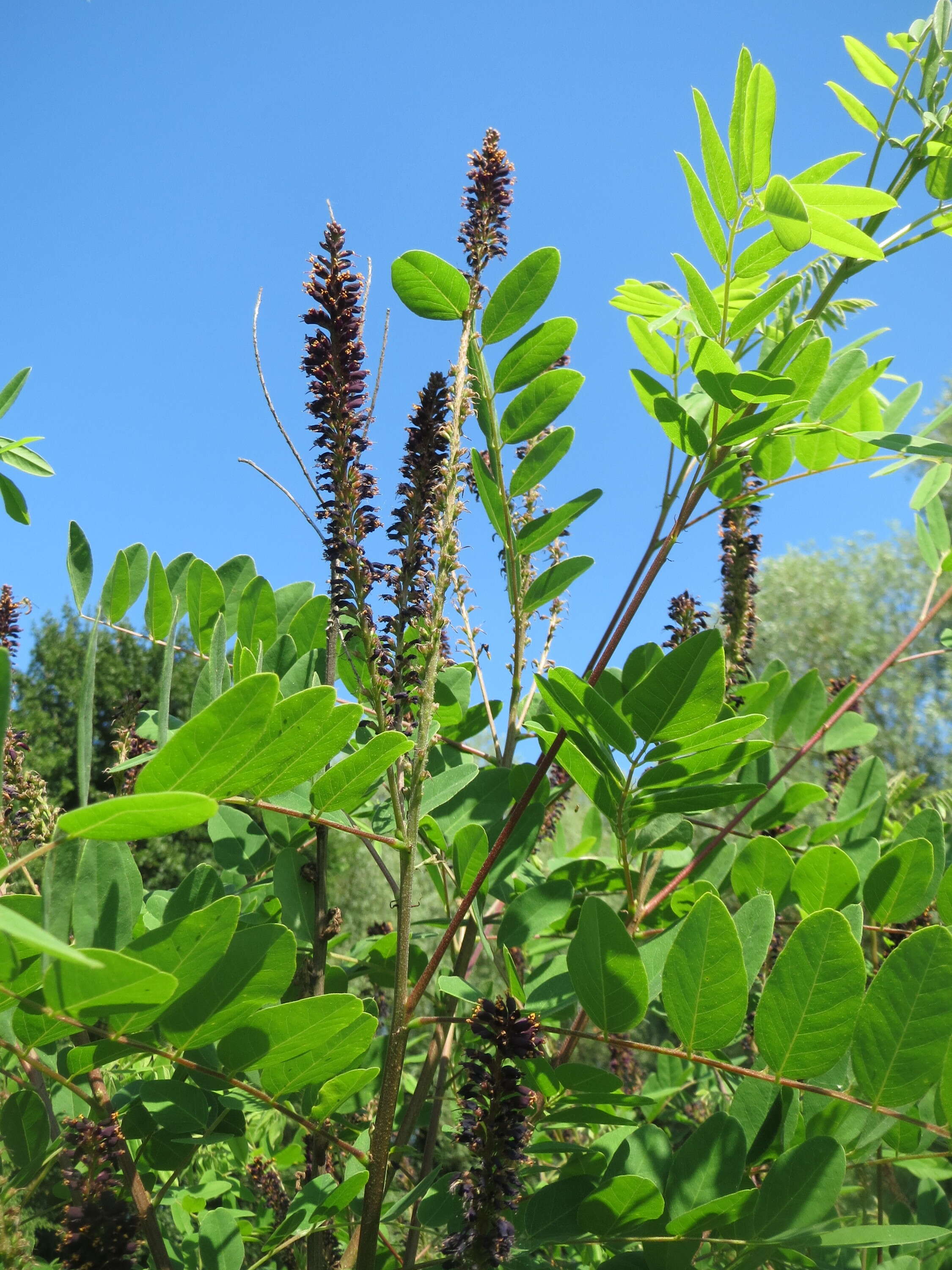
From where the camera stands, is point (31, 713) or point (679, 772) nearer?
point (679, 772)

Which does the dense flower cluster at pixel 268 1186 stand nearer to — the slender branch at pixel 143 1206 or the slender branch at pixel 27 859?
the slender branch at pixel 143 1206

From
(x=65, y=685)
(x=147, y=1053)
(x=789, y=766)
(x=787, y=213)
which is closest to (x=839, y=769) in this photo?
(x=789, y=766)

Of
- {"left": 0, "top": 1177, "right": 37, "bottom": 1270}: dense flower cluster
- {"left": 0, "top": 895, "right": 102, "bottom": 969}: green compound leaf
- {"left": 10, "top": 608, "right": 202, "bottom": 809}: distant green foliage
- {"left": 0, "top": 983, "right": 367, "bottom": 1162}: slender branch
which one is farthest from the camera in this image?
Result: {"left": 10, "top": 608, "right": 202, "bottom": 809}: distant green foliage

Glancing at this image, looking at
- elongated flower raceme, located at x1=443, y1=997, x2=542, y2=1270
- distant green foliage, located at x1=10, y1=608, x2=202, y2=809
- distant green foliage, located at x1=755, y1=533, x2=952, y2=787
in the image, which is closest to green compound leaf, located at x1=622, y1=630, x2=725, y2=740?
elongated flower raceme, located at x1=443, y1=997, x2=542, y2=1270

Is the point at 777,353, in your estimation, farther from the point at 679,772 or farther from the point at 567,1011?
the point at 567,1011

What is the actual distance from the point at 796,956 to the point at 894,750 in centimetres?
1584

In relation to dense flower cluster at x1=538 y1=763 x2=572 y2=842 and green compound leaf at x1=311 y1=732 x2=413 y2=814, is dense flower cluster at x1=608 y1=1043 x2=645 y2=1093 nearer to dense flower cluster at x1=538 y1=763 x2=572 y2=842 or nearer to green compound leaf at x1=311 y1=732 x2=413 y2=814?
dense flower cluster at x1=538 y1=763 x2=572 y2=842

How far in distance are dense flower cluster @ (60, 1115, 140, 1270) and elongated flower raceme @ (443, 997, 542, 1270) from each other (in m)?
0.27

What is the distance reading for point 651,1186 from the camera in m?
0.75

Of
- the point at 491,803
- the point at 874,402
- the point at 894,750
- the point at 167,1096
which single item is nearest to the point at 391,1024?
the point at 167,1096

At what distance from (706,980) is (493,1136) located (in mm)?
246

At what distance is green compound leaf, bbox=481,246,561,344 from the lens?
3.19 feet

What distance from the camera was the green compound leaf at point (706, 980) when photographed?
0.71 m

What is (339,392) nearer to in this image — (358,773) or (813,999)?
(358,773)
